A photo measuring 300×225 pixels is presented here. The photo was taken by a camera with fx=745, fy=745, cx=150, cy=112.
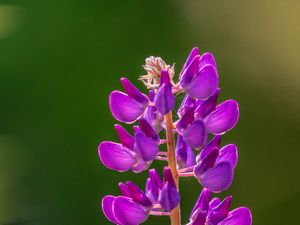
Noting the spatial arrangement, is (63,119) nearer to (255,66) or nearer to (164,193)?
(255,66)

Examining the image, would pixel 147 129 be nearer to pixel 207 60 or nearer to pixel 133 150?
pixel 133 150

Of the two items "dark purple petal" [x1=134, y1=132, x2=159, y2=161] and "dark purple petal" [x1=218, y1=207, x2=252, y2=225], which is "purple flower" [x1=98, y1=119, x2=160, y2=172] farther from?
"dark purple petal" [x1=218, y1=207, x2=252, y2=225]

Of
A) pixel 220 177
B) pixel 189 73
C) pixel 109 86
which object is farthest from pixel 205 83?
pixel 109 86

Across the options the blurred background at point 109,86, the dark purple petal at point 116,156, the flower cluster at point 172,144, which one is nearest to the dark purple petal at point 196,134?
the flower cluster at point 172,144

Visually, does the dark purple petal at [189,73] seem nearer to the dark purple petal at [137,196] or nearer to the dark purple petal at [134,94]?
the dark purple petal at [134,94]

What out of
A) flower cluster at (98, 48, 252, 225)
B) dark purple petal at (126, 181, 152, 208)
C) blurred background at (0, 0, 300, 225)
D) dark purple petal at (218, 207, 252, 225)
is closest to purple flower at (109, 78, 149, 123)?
flower cluster at (98, 48, 252, 225)

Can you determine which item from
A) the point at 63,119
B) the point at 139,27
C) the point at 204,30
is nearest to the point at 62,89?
the point at 63,119

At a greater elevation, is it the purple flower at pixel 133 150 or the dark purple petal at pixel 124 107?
the dark purple petal at pixel 124 107
